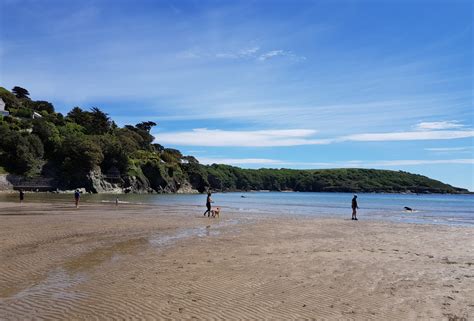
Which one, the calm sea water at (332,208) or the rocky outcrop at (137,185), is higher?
the rocky outcrop at (137,185)

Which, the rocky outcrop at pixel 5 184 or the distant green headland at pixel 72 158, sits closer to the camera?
the rocky outcrop at pixel 5 184

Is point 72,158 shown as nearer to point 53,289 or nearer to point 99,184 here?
point 99,184

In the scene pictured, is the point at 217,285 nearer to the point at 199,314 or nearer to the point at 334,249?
the point at 199,314

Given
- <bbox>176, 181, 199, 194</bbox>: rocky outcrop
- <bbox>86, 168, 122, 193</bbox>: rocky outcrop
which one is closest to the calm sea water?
<bbox>86, 168, 122, 193</bbox>: rocky outcrop

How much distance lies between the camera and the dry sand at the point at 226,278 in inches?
340

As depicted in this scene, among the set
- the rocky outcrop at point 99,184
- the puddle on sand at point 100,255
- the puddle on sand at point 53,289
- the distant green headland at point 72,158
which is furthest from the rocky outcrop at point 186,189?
the puddle on sand at point 53,289

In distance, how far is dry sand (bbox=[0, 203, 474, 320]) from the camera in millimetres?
8648

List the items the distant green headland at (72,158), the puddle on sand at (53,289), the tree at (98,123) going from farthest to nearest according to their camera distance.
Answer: the tree at (98,123) → the distant green headland at (72,158) → the puddle on sand at (53,289)

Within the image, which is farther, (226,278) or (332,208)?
(332,208)

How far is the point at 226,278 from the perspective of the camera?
38.5ft

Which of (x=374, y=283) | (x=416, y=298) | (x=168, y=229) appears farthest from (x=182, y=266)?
(x=168, y=229)

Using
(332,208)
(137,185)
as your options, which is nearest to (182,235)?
(332,208)

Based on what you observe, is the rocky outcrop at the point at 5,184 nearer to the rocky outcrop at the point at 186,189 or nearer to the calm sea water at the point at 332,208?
the calm sea water at the point at 332,208

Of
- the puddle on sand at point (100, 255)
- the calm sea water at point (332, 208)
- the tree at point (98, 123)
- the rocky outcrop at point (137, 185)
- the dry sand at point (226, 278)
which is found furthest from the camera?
the tree at point (98, 123)
